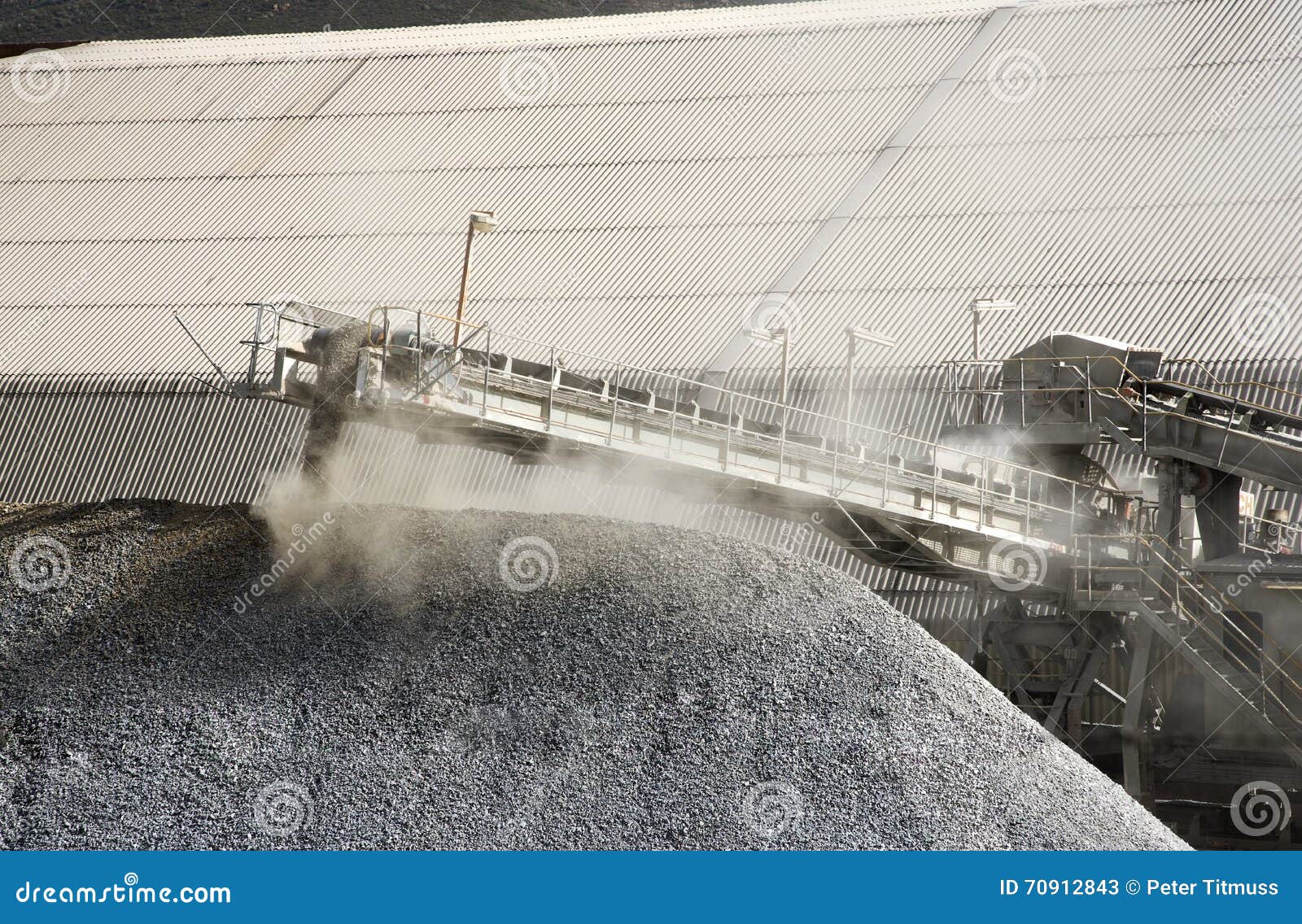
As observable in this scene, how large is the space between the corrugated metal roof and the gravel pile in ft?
40.8

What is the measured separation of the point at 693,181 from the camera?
3244cm

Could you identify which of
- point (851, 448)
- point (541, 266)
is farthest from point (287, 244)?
point (851, 448)

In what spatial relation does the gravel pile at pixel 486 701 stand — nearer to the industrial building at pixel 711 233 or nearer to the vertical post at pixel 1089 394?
the industrial building at pixel 711 233

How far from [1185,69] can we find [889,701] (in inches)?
931

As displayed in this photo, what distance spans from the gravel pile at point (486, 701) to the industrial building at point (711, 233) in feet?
17.2

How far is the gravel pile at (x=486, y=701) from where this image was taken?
1262 cm

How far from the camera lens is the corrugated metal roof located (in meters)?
28.3

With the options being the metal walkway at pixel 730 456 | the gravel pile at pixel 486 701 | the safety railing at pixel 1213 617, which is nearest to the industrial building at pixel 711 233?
the metal walkway at pixel 730 456

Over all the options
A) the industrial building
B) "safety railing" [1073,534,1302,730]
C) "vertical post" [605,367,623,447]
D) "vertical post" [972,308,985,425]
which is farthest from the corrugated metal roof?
"vertical post" [605,367,623,447]

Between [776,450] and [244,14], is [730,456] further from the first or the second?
[244,14]

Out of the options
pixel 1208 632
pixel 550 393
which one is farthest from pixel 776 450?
pixel 1208 632

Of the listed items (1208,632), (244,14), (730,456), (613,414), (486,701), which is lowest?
(486,701)

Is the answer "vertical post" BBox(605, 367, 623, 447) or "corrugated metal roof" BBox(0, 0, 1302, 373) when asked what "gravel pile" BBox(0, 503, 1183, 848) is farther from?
"corrugated metal roof" BBox(0, 0, 1302, 373)

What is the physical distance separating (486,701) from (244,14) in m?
67.3
